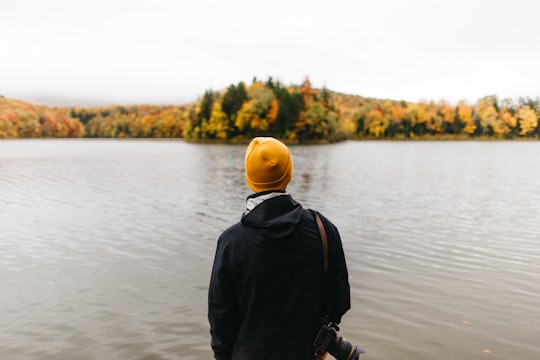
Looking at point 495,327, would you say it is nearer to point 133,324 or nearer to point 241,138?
point 133,324

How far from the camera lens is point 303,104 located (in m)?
96.8

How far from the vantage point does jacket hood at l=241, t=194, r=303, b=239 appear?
2.30 m

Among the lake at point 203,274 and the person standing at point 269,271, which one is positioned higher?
the person standing at point 269,271

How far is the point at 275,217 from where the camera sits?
93.2 inches

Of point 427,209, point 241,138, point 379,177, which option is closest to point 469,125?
point 241,138

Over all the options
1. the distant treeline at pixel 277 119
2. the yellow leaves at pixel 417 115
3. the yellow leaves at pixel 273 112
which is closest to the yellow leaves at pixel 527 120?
the distant treeline at pixel 277 119

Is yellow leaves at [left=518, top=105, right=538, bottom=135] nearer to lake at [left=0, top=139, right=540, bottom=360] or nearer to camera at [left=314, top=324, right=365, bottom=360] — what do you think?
lake at [left=0, top=139, right=540, bottom=360]

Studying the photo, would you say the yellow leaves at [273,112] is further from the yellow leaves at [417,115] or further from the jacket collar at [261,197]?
the jacket collar at [261,197]

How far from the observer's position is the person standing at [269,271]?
2.35m

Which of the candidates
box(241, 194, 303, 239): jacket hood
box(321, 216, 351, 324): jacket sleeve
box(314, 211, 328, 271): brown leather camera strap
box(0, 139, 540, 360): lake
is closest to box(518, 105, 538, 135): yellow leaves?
box(0, 139, 540, 360): lake

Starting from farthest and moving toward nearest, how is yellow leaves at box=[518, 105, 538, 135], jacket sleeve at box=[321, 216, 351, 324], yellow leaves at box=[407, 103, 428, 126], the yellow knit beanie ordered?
1. yellow leaves at box=[407, 103, 428, 126]
2. yellow leaves at box=[518, 105, 538, 135]
3. jacket sleeve at box=[321, 216, 351, 324]
4. the yellow knit beanie

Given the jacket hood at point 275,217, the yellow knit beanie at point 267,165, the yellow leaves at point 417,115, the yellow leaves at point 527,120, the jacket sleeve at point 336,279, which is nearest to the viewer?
the jacket hood at point 275,217

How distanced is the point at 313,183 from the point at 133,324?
61.6 ft

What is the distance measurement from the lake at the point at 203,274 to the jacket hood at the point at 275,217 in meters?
3.51
